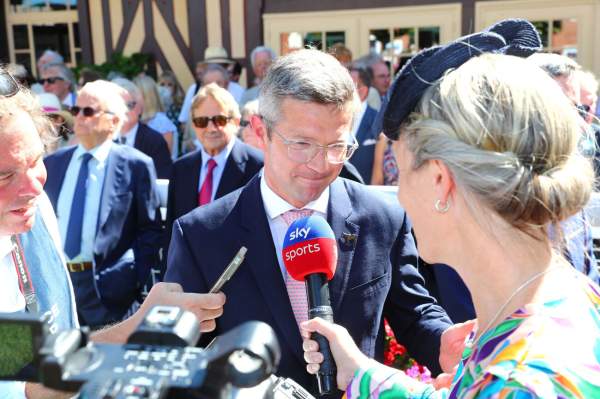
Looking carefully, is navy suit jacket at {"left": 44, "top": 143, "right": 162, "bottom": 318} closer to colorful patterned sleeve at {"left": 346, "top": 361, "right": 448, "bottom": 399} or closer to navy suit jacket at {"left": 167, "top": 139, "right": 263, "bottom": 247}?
navy suit jacket at {"left": 167, "top": 139, "right": 263, "bottom": 247}

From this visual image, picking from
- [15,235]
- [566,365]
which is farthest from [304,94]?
[566,365]

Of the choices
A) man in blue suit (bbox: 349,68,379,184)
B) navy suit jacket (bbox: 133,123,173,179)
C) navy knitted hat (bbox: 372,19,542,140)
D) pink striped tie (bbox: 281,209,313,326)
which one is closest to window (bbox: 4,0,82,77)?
navy suit jacket (bbox: 133,123,173,179)

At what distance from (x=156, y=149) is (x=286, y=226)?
4.02 m

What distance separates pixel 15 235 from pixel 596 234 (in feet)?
8.25

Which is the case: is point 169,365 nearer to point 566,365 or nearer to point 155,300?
point 566,365

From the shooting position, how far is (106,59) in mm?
11953

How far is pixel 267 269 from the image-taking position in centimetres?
216

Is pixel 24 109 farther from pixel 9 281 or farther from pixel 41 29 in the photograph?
pixel 41 29

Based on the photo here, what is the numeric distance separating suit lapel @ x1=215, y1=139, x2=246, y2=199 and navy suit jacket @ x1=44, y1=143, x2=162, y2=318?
456 mm

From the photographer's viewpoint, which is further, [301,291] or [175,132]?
[175,132]

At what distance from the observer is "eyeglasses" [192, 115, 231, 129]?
478 cm

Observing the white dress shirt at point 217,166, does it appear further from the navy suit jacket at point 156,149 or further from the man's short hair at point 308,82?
the man's short hair at point 308,82

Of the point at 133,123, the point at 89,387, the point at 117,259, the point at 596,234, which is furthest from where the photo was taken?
the point at 133,123

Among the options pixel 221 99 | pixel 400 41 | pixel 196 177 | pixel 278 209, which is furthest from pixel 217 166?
pixel 400 41
